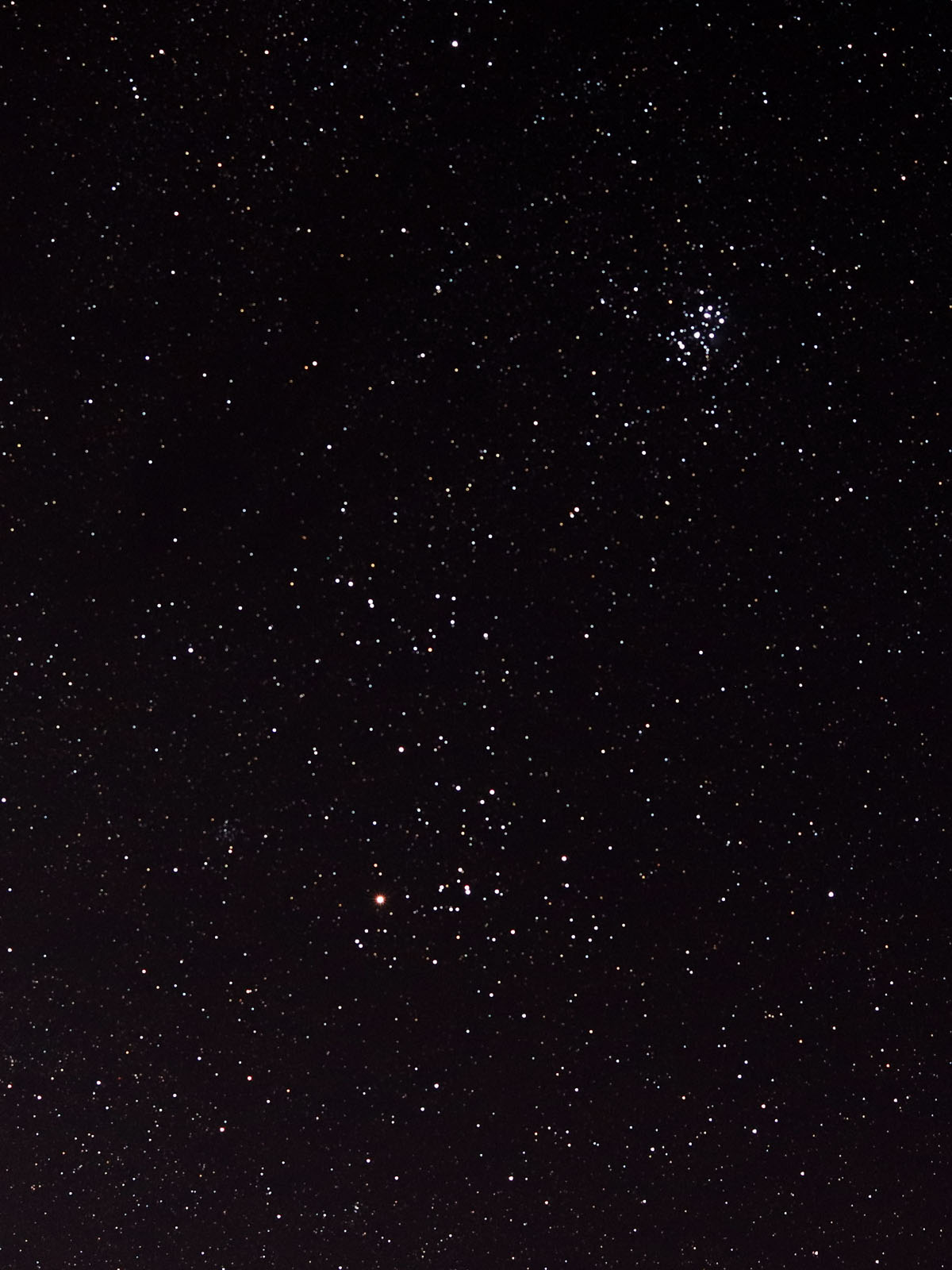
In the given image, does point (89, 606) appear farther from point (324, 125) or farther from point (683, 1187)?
point (683, 1187)

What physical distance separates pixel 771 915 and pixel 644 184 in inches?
12.9

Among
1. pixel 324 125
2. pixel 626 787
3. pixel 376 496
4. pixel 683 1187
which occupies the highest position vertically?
pixel 324 125

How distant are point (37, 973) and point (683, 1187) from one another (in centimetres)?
33

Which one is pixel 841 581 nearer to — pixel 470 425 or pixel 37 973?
pixel 470 425

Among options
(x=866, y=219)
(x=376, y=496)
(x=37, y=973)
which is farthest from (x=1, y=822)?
(x=866, y=219)

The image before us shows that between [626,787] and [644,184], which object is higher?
[644,184]

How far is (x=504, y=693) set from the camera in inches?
19.7

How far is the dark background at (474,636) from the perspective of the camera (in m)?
0.47

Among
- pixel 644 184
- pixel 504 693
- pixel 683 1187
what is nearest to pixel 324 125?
pixel 644 184

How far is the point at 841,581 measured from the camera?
495 millimetres

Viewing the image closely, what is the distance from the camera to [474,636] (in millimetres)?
498

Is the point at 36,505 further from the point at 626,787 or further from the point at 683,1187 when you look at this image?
the point at 683,1187

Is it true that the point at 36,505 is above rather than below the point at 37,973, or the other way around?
above

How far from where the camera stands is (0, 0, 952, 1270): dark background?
465 mm
